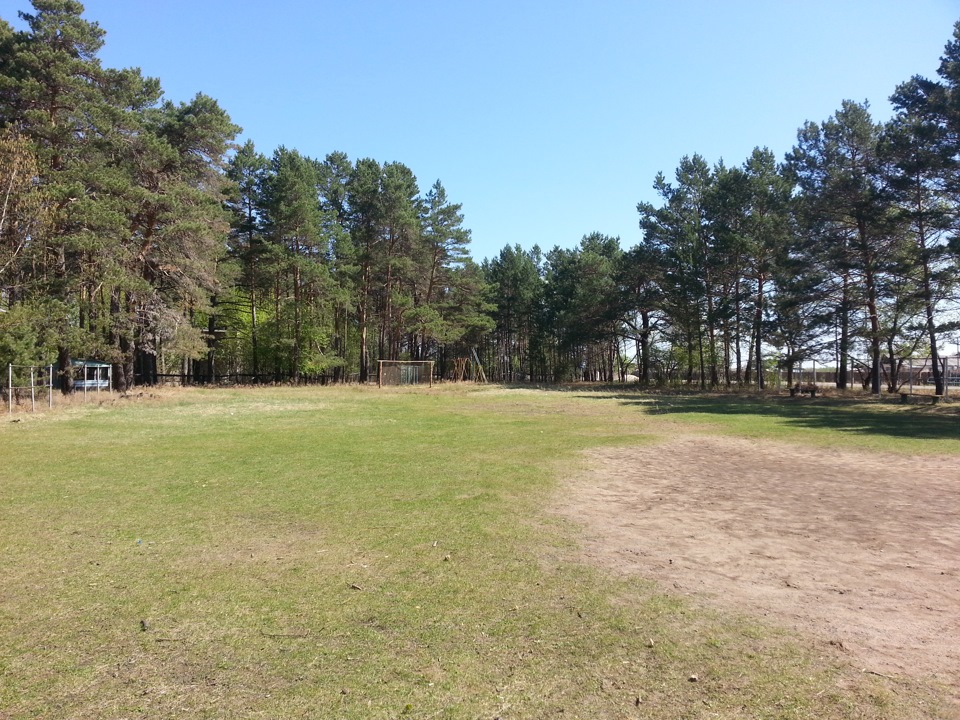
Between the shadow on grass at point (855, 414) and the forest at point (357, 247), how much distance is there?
396cm

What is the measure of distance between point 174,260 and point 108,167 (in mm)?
5637

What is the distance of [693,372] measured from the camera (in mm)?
57031

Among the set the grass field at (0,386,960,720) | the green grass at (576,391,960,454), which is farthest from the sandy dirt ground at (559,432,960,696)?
the green grass at (576,391,960,454)

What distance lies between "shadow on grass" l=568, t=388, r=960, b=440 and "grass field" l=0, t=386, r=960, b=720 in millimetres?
12564

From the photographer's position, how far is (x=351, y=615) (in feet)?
14.7

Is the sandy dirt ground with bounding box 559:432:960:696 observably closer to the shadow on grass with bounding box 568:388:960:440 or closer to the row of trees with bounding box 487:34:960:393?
the shadow on grass with bounding box 568:388:960:440

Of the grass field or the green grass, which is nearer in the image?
the grass field

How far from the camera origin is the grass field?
3.35 m

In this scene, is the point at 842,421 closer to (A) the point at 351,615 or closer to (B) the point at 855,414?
(B) the point at 855,414

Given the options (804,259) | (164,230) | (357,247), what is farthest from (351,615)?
(357,247)

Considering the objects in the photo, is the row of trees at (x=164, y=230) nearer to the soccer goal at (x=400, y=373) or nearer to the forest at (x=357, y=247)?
the forest at (x=357, y=247)

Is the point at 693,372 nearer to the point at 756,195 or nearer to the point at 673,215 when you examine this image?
the point at 673,215

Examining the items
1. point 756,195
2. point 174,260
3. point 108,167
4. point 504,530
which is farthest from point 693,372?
point 504,530

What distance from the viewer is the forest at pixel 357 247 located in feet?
81.7
